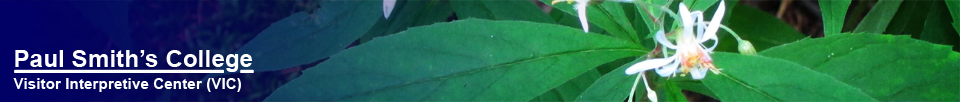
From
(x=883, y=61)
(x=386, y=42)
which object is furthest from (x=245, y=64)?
(x=883, y=61)

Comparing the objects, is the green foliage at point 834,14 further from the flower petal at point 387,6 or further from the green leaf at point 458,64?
the flower petal at point 387,6

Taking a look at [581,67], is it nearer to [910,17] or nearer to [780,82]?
[780,82]

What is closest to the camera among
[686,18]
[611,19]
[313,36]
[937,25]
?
[686,18]

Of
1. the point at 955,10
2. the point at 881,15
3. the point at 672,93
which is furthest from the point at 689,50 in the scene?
the point at 881,15

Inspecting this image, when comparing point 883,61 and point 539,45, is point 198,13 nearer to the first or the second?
point 539,45

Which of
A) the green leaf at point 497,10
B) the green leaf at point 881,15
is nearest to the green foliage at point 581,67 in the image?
the green leaf at point 497,10

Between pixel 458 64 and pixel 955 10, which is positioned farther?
pixel 955 10

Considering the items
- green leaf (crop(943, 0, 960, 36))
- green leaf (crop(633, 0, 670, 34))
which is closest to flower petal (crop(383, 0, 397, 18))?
green leaf (crop(633, 0, 670, 34))
